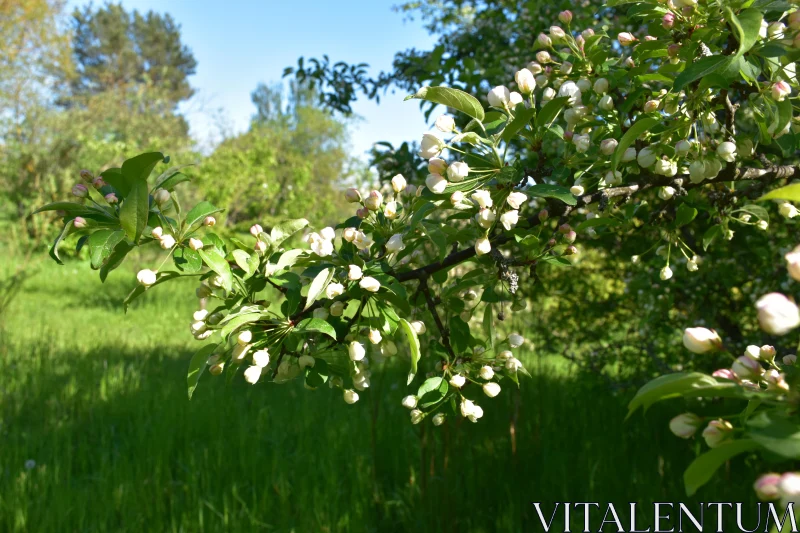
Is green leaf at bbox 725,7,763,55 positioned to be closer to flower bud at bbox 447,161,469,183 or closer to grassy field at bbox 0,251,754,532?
flower bud at bbox 447,161,469,183

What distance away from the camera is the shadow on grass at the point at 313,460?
2393 millimetres

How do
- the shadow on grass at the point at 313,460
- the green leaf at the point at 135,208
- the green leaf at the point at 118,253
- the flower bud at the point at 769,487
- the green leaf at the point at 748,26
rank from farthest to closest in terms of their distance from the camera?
the shadow on grass at the point at 313,460 < the green leaf at the point at 118,253 < the green leaf at the point at 135,208 < the green leaf at the point at 748,26 < the flower bud at the point at 769,487

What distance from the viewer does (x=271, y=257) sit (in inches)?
47.6

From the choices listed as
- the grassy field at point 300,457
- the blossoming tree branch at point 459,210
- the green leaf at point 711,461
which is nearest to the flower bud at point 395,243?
the blossoming tree branch at point 459,210

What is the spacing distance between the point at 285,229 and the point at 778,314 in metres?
0.90

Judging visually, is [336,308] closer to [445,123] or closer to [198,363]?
[198,363]

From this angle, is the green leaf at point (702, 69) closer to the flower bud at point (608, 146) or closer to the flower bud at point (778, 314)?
the flower bud at point (608, 146)

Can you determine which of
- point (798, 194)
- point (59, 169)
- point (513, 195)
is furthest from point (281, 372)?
point (59, 169)

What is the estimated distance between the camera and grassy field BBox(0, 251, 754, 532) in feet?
7.86

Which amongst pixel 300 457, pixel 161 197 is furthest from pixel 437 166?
pixel 300 457

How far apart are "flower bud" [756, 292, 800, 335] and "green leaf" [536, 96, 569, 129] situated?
574mm

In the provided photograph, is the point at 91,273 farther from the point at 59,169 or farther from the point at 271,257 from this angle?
the point at 271,257

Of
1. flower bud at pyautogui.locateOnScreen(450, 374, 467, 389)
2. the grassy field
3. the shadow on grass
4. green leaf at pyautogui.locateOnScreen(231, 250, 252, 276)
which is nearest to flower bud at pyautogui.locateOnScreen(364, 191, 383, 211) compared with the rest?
green leaf at pyautogui.locateOnScreen(231, 250, 252, 276)

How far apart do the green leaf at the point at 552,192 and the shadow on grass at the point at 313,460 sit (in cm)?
110
